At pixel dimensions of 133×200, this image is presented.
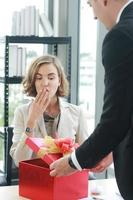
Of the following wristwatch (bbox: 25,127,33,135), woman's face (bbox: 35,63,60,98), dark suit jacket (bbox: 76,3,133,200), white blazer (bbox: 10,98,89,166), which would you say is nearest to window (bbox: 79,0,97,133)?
white blazer (bbox: 10,98,89,166)

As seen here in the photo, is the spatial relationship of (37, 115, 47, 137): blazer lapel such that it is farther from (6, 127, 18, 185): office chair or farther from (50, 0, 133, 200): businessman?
(50, 0, 133, 200): businessman

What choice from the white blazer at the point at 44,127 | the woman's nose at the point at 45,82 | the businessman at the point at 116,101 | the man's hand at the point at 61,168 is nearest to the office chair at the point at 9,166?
the white blazer at the point at 44,127

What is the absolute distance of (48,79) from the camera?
2.68 m

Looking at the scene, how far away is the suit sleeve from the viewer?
1.30 metres

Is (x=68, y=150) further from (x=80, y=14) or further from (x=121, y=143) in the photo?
(x=80, y=14)

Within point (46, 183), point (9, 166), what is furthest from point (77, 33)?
point (46, 183)

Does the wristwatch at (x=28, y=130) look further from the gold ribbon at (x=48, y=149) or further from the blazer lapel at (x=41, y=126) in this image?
the gold ribbon at (x=48, y=149)

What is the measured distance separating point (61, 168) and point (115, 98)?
35 cm

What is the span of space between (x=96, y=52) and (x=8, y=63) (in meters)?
0.76

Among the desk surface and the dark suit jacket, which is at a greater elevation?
the dark suit jacket

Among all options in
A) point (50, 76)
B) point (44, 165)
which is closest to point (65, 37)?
point (50, 76)

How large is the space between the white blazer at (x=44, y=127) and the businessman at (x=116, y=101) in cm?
107

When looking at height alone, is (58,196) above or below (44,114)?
below

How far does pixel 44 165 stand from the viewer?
5.93ft
